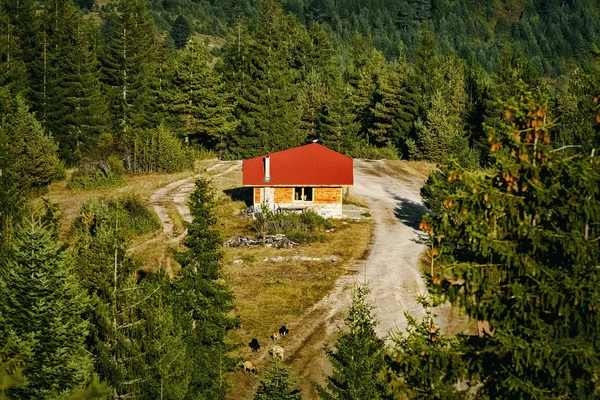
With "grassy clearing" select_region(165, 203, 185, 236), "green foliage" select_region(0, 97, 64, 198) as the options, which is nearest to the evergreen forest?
"green foliage" select_region(0, 97, 64, 198)

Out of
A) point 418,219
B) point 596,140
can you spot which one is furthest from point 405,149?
point 596,140

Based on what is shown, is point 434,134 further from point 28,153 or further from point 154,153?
point 28,153

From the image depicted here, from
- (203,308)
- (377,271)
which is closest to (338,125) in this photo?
(377,271)

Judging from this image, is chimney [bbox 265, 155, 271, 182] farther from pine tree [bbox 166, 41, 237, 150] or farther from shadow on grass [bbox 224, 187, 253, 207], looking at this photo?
pine tree [bbox 166, 41, 237, 150]

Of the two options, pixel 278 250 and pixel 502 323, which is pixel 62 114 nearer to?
pixel 278 250

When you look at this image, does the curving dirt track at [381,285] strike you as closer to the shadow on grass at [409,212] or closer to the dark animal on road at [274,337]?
the shadow on grass at [409,212]

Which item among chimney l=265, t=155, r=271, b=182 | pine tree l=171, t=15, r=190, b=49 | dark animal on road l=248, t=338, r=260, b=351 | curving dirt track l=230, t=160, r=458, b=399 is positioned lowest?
dark animal on road l=248, t=338, r=260, b=351

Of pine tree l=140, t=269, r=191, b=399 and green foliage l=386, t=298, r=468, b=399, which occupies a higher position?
green foliage l=386, t=298, r=468, b=399
